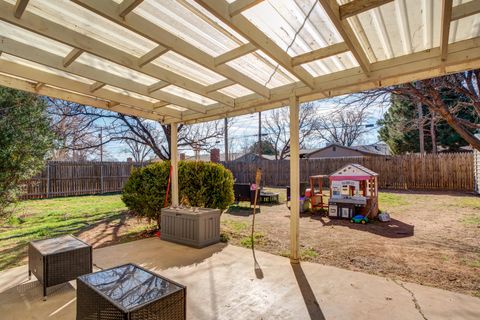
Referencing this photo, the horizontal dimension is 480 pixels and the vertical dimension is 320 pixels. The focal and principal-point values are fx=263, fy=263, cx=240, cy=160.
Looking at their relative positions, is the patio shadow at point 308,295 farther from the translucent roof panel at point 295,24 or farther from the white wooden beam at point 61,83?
the white wooden beam at point 61,83

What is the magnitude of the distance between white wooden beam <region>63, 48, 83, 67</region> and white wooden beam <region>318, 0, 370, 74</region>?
2.37m

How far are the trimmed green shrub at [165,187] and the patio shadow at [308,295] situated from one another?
2.58 m

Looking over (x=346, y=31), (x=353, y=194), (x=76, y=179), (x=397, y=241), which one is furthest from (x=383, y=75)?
(x=76, y=179)

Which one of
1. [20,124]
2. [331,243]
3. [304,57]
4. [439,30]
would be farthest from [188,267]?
[20,124]

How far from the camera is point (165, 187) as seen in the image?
569cm

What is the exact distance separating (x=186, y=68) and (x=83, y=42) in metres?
1.17

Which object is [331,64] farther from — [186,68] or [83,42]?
[83,42]

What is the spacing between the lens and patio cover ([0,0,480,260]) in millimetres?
2096

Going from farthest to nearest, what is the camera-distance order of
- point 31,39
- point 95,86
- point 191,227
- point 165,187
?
point 165,187 → point 191,227 → point 95,86 → point 31,39

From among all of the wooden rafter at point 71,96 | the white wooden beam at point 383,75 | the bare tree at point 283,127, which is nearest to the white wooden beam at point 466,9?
the white wooden beam at point 383,75

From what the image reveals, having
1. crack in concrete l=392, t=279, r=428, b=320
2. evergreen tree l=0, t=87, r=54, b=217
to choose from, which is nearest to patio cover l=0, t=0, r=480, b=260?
crack in concrete l=392, t=279, r=428, b=320

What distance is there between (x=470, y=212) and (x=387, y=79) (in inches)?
252

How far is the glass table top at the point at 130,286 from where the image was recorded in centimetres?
178

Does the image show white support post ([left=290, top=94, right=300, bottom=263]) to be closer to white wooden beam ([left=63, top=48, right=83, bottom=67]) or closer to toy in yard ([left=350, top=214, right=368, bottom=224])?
white wooden beam ([left=63, top=48, right=83, bottom=67])
